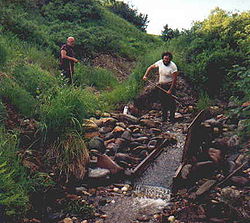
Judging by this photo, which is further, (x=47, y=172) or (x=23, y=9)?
(x=23, y=9)

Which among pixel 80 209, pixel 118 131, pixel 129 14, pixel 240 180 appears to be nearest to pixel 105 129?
pixel 118 131

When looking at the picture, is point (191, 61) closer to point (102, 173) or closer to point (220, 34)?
point (220, 34)

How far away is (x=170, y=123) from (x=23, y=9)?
11982 millimetres

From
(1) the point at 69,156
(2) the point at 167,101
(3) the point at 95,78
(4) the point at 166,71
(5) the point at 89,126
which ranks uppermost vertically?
(4) the point at 166,71

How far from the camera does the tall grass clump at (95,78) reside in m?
12.0

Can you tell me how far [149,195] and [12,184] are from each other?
2.14m

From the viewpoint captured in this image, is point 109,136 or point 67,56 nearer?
point 109,136

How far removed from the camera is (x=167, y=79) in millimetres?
8383

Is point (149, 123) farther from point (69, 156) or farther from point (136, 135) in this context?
point (69, 156)

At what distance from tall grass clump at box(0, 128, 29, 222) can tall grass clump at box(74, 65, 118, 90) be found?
294 inches

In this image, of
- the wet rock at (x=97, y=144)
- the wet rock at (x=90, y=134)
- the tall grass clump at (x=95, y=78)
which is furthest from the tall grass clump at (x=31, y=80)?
the tall grass clump at (x=95, y=78)

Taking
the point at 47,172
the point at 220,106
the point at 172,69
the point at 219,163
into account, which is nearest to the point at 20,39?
the point at 172,69

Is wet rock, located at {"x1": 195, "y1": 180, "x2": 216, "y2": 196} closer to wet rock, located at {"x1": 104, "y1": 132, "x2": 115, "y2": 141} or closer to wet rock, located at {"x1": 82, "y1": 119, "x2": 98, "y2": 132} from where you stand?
wet rock, located at {"x1": 104, "y1": 132, "x2": 115, "y2": 141}

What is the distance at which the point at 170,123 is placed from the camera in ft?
28.0
